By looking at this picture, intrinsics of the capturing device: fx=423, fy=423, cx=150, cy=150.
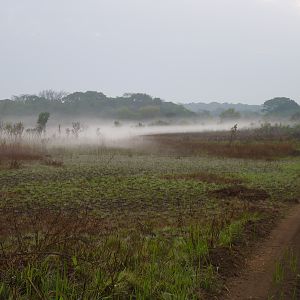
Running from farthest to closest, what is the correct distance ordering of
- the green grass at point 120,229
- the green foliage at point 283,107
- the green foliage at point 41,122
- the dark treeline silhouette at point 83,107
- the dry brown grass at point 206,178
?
the green foliage at point 283,107
the dark treeline silhouette at point 83,107
the green foliage at point 41,122
the dry brown grass at point 206,178
the green grass at point 120,229

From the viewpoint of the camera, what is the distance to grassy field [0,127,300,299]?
6.02 m

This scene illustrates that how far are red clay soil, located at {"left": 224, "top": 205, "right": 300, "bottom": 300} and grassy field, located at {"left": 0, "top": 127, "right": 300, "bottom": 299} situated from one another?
243 millimetres

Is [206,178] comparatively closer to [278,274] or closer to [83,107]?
[278,274]

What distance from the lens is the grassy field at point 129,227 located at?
6023 mm

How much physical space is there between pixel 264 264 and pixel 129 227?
12.3ft

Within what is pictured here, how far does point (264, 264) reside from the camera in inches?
313

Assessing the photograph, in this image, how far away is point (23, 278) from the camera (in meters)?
5.81

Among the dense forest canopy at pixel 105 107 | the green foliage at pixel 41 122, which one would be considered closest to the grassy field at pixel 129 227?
the green foliage at pixel 41 122

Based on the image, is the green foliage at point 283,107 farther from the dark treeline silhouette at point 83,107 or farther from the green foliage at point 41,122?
the green foliage at point 41,122

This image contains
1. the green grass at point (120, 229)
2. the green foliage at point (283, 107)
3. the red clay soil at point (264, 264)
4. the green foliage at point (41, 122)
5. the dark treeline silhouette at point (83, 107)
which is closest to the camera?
the green grass at point (120, 229)

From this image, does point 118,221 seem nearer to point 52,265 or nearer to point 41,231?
point 41,231

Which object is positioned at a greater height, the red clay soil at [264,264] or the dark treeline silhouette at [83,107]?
the dark treeline silhouette at [83,107]

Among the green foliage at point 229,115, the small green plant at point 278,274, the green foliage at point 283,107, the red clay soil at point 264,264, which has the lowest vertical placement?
the red clay soil at point 264,264

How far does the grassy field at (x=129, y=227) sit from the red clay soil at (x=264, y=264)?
243 millimetres
